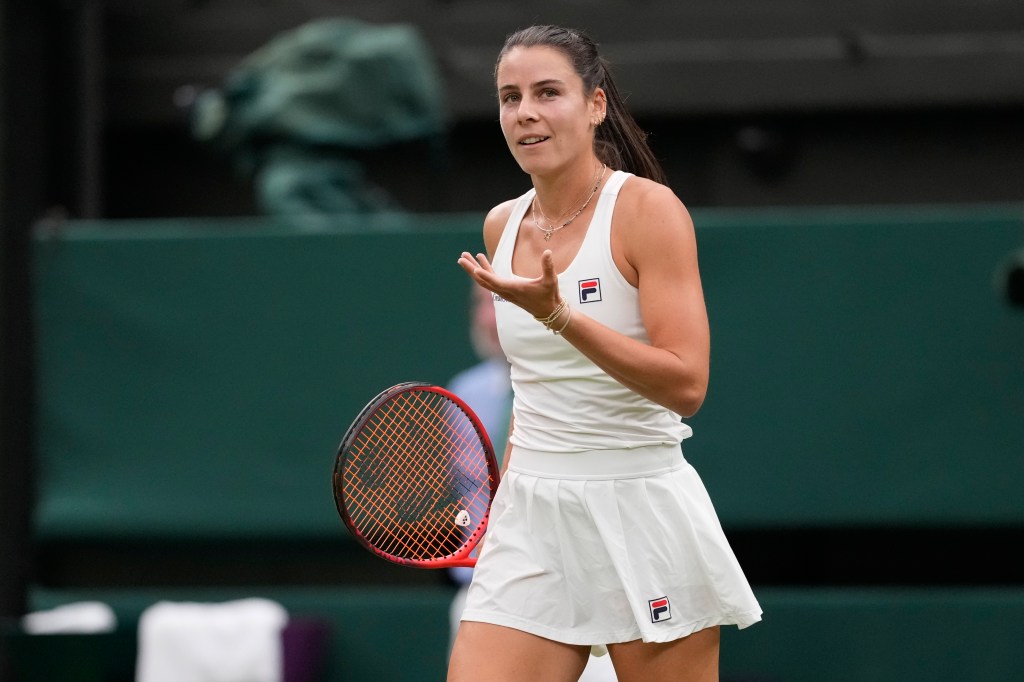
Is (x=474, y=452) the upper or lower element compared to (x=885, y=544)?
upper

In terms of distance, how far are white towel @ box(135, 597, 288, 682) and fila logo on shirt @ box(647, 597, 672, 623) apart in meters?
2.96

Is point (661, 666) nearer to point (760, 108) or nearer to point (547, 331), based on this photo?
point (547, 331)

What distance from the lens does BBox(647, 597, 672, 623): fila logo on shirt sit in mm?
2660

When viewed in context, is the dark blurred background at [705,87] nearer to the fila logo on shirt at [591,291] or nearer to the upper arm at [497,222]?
the upper arm at [497,222]

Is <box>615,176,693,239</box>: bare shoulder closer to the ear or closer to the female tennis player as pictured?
the female tennis player

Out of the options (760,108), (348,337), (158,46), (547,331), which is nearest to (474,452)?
(547,331)

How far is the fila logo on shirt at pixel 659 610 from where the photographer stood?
2.66 meters

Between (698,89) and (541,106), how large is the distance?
4.47 meters

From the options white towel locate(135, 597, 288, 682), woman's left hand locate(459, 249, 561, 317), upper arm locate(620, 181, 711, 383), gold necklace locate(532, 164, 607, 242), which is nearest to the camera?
woman's left hand locate(459, 249, 561, 317)

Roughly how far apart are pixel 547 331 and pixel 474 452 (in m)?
0.71

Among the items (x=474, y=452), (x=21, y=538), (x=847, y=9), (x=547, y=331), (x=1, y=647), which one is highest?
(x=847, y=9)

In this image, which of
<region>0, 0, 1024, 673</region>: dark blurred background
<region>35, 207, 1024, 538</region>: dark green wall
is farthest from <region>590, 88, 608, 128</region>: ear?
<region>0, 0, 1024, 673</region>: dark blurred background

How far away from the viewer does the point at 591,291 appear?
266 centimetres

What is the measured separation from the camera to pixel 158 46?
742 cm
